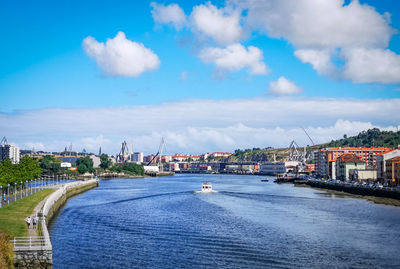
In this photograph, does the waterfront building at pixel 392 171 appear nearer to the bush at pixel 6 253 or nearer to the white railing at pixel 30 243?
the white railing at pixel 30 243

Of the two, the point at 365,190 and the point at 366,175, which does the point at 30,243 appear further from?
the point at 366,175

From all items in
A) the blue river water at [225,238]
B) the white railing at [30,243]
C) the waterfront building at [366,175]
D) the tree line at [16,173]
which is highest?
the tree line at [16,173]

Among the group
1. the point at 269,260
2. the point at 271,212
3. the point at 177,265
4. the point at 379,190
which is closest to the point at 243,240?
the point at 269,260

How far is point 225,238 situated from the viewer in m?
38.2

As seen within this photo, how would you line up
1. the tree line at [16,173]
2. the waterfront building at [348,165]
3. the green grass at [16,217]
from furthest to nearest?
1. the waterfront building at [348,165]
2. the tree line at [16,173]
3. the green grass at [16,217]

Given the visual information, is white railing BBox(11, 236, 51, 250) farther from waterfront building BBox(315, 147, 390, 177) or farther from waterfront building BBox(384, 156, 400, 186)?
waterfront building BBox(315, 147, 390, 177)

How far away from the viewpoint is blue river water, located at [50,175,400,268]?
30.5m

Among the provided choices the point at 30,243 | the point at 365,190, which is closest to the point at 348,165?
the point at 365,190

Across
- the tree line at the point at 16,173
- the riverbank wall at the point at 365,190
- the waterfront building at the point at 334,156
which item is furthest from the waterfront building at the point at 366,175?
the tree line at the point at 16,173

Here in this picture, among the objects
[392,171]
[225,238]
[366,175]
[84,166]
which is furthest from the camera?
[84,166]

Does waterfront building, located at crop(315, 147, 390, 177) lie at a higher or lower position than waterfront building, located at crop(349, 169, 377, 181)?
higher

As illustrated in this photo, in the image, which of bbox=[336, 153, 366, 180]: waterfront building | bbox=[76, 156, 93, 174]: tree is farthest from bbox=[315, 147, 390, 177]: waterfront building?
bbox=[76, 156, 93, 174]: tree

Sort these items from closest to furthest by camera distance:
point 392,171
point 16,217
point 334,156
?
point 16,217, point 392,171, point 334,156

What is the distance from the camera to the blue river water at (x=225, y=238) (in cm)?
3048
